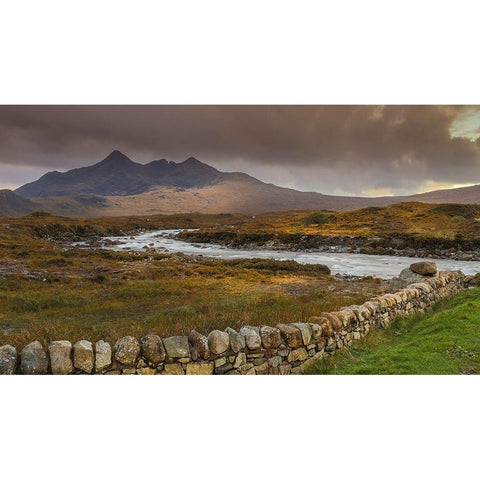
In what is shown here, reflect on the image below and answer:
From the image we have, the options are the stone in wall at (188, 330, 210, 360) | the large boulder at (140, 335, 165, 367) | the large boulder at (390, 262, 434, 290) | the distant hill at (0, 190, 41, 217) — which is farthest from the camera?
the distant hill at (0, 190, 41, 217)

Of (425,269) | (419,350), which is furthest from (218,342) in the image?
(425,269)

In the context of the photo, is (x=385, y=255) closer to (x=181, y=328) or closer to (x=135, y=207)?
(x=181, y=328)

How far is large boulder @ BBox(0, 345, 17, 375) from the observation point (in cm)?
475

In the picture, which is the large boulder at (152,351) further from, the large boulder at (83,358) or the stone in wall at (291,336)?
the stone in wall at (291,336)

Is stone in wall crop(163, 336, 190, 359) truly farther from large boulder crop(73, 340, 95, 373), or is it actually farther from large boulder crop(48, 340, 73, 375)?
large boulder crop(48, 340, 73, 375)

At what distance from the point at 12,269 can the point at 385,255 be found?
28002 mm

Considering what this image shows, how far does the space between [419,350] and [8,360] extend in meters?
7.00

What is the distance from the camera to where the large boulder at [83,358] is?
4844 millimetres

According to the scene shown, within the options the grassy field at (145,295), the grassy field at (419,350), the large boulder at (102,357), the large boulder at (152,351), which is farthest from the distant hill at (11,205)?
the grassy field at (419,350)

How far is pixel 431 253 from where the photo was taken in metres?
27.5

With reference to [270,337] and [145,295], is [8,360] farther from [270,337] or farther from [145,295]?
[145,295]

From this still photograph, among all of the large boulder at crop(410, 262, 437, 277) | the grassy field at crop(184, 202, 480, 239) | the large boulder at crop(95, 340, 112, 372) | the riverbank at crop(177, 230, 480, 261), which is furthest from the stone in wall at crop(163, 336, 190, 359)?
the grassy field at crop(184, 202, 480, 239)

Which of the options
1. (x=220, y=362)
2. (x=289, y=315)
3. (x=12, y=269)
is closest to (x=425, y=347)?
(x=289, y=315)

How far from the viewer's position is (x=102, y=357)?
489 centimetres
